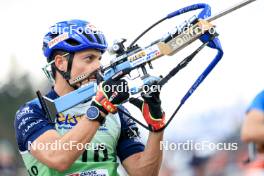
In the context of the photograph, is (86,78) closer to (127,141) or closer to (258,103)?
(127,141)

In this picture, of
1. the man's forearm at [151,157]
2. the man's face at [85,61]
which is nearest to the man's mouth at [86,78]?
the man's face at [85,61]

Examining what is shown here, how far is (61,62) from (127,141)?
3.01 ft

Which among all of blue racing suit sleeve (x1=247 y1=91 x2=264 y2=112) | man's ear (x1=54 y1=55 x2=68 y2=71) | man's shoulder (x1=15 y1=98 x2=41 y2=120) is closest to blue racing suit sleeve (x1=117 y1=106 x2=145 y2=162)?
man's ear (x1=54 y1=55 x2=68 y2=71)

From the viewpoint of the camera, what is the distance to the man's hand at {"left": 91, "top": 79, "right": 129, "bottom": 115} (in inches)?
276

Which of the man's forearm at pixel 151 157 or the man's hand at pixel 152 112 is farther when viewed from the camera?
the man's forearm at pixel 151 157

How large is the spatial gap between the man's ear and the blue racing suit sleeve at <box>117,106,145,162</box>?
655 mm

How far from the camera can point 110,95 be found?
7039 mm

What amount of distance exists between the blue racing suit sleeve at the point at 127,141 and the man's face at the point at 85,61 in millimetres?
547

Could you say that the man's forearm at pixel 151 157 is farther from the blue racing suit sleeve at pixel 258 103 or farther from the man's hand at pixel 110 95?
the blue racing suit sleeve at pixel 258 103

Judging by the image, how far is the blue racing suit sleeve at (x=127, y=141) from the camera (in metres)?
7.76

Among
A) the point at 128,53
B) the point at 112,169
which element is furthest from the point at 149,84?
the point at 112,169

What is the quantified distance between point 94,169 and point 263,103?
220 centimetres

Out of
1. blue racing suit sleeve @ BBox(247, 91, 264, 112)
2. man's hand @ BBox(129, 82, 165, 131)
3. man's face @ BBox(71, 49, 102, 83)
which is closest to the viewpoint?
blue racing suit sleeve @ BBox(247, 91, 264, 112)

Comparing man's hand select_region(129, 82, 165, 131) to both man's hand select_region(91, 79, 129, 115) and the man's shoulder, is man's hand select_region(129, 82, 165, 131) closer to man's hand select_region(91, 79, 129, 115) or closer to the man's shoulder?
man's hand select_region(91, 79, 129, 115)
